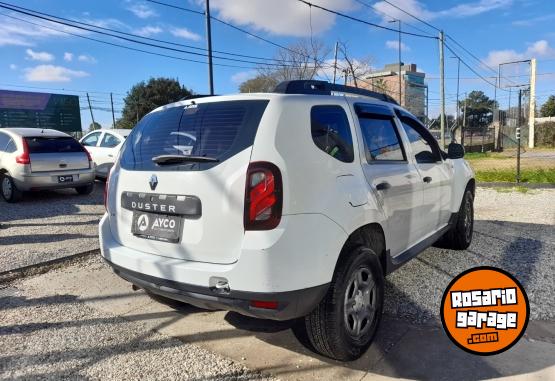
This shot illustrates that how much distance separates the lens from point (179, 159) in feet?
9.14

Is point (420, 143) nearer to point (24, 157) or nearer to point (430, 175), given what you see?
point (430, 175)

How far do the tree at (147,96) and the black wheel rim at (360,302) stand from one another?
49619mm

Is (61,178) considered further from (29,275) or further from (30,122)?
(30,122)

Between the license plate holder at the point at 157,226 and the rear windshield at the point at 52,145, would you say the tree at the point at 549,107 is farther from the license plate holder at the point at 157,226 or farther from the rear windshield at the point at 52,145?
the license plate holder at the point at 157,226

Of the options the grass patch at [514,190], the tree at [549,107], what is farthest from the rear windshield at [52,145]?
the tree at [549,107]

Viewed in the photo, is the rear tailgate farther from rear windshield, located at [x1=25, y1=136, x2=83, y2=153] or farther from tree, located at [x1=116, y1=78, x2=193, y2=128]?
tree, located at [x1=116, y1=78, x2=193, y2=128]

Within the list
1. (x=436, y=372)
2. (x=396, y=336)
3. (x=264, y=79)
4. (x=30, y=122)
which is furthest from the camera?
(x=264, y=79)

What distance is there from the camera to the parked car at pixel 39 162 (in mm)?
8836

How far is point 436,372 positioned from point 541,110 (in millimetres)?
77213

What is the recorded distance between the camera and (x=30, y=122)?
30672 mm

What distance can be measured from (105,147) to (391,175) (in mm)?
9845

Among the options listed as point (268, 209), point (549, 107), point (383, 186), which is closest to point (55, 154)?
point (383, 186)

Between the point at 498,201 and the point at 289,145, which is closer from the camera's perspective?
the point at 289,145

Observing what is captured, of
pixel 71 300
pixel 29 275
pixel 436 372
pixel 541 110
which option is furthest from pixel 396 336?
pixel 541 110
